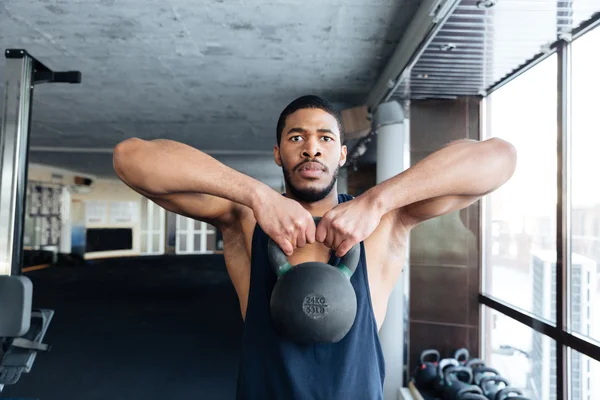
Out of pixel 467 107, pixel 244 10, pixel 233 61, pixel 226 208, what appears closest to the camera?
pixel 226 208

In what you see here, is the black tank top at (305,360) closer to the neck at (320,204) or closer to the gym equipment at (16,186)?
the neck at (320,204)

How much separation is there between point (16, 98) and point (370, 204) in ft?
5.77

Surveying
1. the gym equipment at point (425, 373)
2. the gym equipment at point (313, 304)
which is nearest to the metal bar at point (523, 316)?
the gym equipment at point (425, 373)

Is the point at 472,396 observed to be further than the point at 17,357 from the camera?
Yes

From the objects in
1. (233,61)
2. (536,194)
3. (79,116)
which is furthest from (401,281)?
(79,116)

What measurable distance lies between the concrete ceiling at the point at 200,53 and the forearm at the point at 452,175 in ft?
4.82

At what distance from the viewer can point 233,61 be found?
316 centimetres

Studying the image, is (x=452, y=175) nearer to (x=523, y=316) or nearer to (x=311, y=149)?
(x=311, y=149)

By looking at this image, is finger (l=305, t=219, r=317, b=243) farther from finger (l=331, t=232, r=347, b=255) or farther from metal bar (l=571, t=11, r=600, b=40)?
metal bar (l=571, t=11, r=600, b=40)

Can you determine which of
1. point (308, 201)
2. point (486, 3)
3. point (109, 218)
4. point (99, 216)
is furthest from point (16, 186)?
point (109, 218)

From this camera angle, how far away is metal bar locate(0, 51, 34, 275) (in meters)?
1.86

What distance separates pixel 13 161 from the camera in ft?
6.17

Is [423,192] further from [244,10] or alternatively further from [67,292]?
[67,292]

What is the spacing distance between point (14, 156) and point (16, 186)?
0.44 ft
